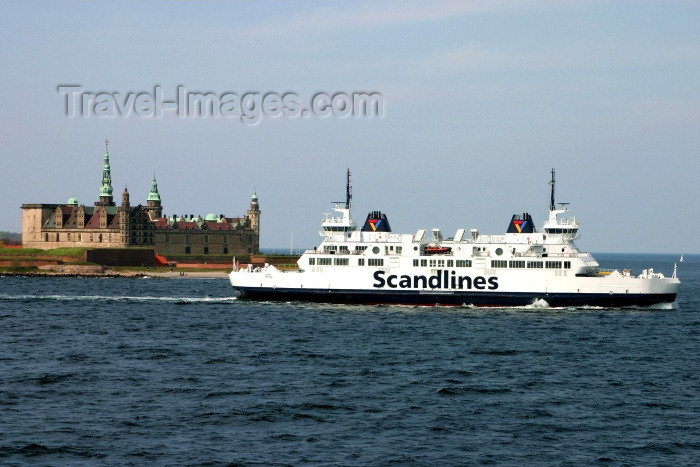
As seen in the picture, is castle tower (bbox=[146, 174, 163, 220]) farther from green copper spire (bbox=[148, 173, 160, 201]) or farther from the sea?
the sea

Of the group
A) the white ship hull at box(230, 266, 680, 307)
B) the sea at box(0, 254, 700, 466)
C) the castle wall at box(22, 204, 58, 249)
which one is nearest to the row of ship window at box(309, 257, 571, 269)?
the white ship hull at box(230, 266, 680, 307)

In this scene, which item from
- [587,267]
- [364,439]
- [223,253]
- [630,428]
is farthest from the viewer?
[223,253]

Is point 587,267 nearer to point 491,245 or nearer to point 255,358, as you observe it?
point 491,245

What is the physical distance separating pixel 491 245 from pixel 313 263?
12.6 meters

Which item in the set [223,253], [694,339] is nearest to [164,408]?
[694,339]

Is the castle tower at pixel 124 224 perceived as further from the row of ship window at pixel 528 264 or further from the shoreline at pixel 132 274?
the row of ship window at pixel 528 264

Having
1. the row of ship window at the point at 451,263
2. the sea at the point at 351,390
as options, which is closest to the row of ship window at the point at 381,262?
the row of ship window at the point at 451,263

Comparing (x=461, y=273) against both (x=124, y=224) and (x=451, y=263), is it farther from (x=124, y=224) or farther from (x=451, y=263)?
(x=124, y=224)

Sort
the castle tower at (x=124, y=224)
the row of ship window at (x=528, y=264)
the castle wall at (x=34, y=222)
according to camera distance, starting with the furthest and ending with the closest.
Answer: the castle wall at (x=34, y=222) → the castle tower at (x=124, y=224) → the row of ship window at (x=528, y=264)

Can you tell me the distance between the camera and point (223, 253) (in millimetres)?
174500

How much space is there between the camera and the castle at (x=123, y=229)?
15962cm

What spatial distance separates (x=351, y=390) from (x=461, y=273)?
106 ft

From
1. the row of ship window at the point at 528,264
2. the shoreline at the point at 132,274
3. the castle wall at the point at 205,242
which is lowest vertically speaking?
the shoreline at the point at 132,274

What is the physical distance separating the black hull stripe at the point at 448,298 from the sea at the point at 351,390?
263 centimetres
